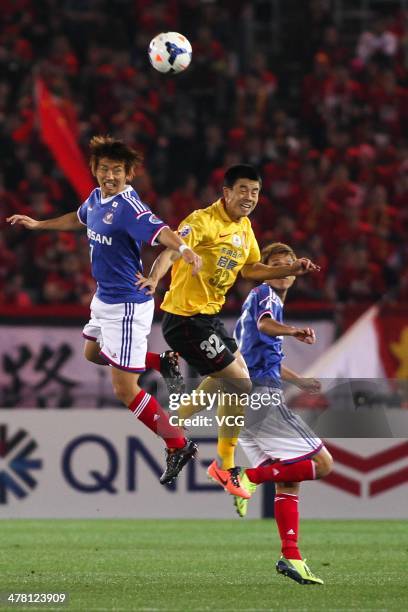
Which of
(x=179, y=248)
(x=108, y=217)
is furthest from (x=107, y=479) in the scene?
(x=179, y=248)

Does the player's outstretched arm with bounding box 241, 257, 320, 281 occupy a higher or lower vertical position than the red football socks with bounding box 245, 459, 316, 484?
higher

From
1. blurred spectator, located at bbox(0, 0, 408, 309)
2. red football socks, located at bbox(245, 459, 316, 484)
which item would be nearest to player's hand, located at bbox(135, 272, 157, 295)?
red football socks, located at bbox(245, 459, 316, 484)

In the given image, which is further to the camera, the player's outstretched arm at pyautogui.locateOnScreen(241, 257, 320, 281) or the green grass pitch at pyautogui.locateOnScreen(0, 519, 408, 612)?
the player's outstretched arm at pyautogui.locateOnScreen(241, 257, 320, 281)

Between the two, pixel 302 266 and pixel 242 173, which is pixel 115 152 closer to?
pixel 242 173

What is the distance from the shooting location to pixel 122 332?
8.88 metres

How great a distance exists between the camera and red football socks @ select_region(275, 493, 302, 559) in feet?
27.3

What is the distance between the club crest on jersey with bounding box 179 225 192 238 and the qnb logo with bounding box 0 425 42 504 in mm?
5497

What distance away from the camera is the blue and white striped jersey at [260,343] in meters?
9.25

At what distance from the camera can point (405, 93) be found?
1909cm

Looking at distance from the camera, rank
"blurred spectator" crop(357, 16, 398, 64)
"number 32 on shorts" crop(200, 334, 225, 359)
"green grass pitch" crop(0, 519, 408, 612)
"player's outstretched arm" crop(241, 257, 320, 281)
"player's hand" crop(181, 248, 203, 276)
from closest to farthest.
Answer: "green grass pitch" crop(0, 519, 408, 612) < "player's hand" crop(181, 248, 203, 276) < "player's outstretched arm" crop(241, 257, 320, 281) < "number 32 on shorts" crop(200, 334, 225, 359) < "blurred spectator" crop(357, 16, 398, 64)

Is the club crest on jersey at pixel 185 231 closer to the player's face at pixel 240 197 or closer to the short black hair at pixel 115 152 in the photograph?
the player's face at pixel 240 197

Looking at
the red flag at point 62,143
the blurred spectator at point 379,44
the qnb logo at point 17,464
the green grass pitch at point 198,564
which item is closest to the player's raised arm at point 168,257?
the green grass pitch at point 198,564

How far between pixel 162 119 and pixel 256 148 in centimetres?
143

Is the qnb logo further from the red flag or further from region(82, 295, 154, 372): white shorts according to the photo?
region(82, 295, 154, 372): white shorts
